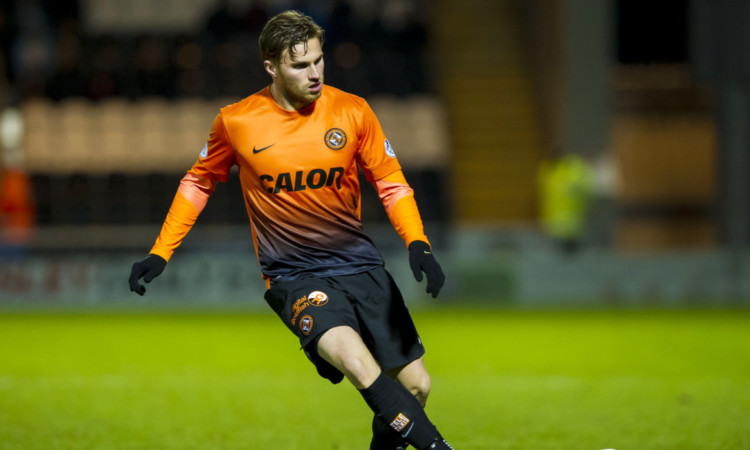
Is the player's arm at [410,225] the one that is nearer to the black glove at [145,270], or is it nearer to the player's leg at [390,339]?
the player's leg at [390,339]

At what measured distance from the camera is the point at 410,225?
13.7 ft

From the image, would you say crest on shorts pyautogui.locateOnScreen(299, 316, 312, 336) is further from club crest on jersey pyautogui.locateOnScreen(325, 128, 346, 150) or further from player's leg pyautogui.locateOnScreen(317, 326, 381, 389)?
club crest on jersey pyautogui.locateOnScreen(325, 128, 346, 150)

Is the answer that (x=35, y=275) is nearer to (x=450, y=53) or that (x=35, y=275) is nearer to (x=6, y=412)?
(x=6, y=412)

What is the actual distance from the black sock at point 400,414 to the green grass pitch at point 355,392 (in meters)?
1.47

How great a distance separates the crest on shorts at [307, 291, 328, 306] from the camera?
404cm

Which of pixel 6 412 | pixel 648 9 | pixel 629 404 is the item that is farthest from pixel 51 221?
pixel 648 9

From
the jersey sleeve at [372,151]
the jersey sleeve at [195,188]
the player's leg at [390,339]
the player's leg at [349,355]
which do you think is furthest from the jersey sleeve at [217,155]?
the player's leg at [349,355]

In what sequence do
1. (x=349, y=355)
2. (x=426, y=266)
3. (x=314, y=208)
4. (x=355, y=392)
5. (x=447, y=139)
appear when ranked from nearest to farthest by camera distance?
(x=349, y=355) → (x=426, y=266) → (x=314, y=208) → (x=355, y=392) → (x=447, y=139)

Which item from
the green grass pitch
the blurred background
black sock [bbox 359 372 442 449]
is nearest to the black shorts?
black sock [bbox 359 372 442 449]

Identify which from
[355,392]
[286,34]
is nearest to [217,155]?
[286,34]

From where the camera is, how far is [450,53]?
20.2 meters

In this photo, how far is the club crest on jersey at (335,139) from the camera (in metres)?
4.17

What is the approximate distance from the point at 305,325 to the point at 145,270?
721 millimetres

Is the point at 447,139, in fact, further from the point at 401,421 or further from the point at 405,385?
the point at 401,421
